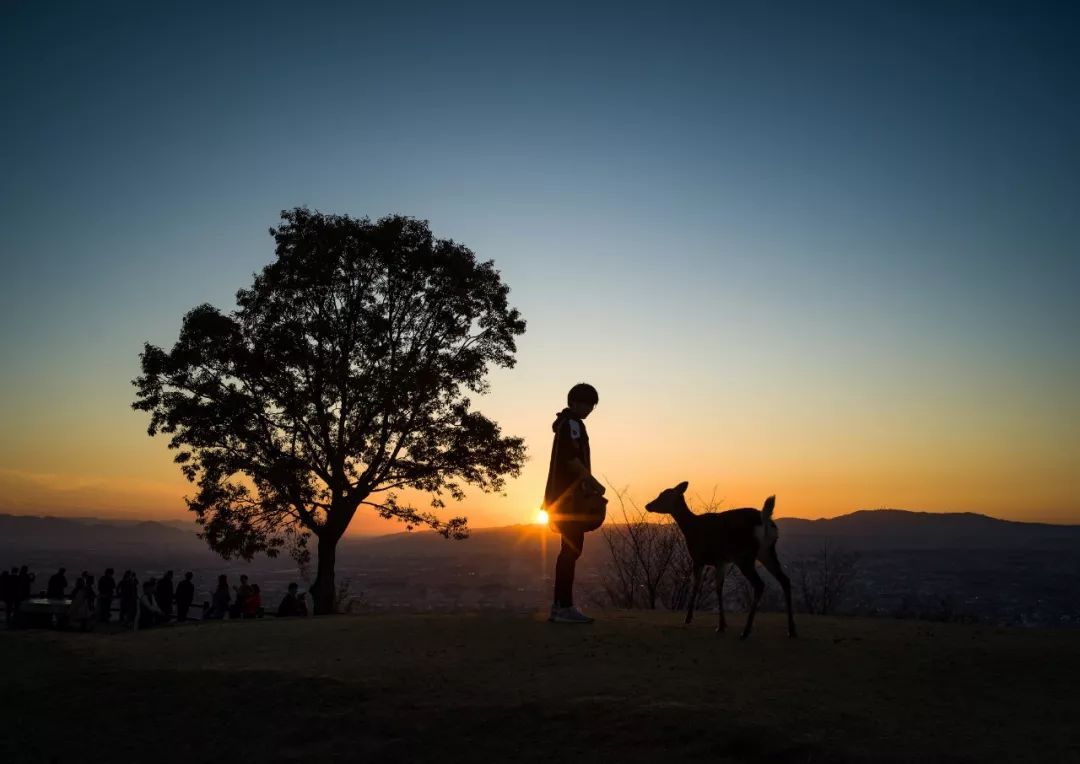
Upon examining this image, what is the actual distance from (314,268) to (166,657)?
13.7 metres

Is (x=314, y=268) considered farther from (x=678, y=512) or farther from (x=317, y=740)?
(x=317, y=740)

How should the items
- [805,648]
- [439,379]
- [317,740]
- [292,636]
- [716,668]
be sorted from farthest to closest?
[439,379] → [292,636] → [805,648] → [716,668] → [317,740]

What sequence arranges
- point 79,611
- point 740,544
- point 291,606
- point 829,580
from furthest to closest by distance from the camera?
point 829,580 < point 79,611 < point 291,606 < point 740,544

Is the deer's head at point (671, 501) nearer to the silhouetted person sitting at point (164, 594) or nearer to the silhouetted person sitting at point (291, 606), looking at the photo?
the silhouetted person sitting at point (291, 606)

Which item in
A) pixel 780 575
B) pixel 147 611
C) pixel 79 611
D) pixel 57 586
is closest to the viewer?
pixel 780 575

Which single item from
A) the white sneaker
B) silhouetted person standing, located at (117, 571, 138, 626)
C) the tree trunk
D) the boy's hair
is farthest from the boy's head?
silhouetted person standing, located at (117, 571, 138, 626)

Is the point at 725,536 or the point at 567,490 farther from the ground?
the point at 567,490

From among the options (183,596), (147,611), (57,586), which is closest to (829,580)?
(183,596)

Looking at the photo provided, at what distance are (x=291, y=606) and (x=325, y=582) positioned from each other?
1979mm

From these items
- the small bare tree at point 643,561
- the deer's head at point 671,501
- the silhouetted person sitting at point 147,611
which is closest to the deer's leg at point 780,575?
the deer's head at point 671,501

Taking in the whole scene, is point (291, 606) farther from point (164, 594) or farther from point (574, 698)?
point (574, 698)

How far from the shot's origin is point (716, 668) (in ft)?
24.4

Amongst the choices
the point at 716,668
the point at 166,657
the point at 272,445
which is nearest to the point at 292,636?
the point at 166,657

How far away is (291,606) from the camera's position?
1877 cm
